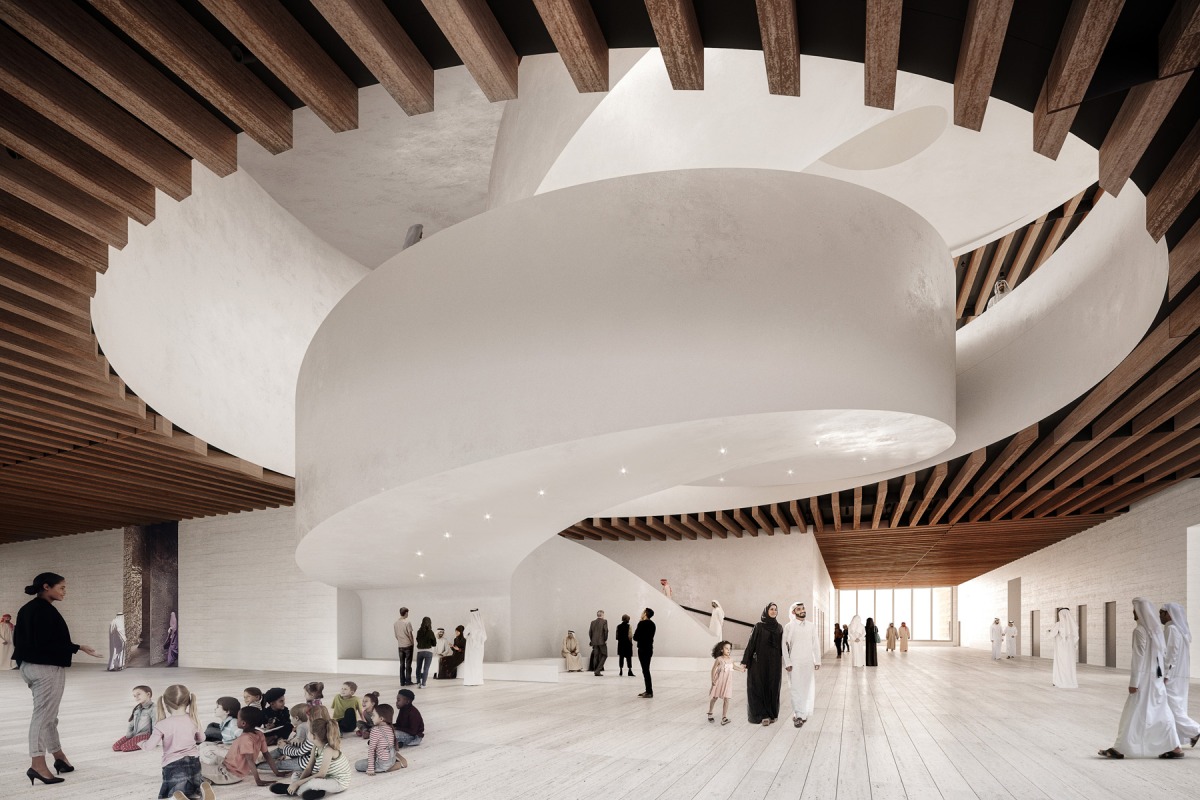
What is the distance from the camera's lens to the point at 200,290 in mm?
13773

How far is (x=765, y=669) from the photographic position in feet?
32.9

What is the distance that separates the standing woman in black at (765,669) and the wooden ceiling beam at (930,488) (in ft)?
19.7

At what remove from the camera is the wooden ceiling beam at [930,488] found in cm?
1493

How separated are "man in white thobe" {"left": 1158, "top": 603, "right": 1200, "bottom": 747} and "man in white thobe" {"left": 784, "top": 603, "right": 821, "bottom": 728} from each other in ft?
11.2

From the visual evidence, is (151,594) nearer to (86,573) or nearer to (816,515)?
(86,573)

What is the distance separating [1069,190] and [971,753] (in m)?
8.55

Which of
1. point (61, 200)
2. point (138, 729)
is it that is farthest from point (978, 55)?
point (138, 729)

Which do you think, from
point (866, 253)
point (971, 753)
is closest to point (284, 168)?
point (866, 253)

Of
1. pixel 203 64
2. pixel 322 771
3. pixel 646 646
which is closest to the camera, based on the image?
pixel 203 64

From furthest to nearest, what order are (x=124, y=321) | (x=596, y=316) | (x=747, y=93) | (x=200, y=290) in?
1. (x=200, y=290)
2. (x=124, y=321)
3. (x=747, y=93)
4. (x=596, y=316)

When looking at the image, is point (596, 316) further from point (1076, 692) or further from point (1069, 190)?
point (1076, 692)

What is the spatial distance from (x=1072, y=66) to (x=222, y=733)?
8.20 metres

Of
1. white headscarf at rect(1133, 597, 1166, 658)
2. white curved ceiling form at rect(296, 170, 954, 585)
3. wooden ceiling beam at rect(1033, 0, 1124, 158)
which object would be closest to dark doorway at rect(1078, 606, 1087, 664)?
white curved ceiling form at rect(296, 170, 954, 585)

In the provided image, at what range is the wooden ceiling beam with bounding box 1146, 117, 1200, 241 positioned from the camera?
15.6 feet
